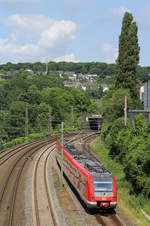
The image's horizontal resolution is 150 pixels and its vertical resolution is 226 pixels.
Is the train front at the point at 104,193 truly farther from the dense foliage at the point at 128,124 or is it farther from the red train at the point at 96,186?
the dense foliage at the point at 128,124

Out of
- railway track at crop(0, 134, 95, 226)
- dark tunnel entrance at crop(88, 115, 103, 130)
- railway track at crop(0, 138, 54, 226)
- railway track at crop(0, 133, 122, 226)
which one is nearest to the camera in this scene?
railway track at crop(0, 133, 122, 226)

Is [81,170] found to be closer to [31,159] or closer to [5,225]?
[5,225]

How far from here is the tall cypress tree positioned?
5722 centimetres

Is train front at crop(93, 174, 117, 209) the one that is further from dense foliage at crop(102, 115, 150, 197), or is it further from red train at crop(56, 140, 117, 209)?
dense foliage at crop(102, 115, 150, 197)

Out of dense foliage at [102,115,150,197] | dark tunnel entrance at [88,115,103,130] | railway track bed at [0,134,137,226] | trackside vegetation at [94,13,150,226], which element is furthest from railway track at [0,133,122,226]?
dark tunnel entrance at [88,115,103,130]

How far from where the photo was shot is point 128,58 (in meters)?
57.5

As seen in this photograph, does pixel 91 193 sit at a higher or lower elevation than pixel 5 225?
higher

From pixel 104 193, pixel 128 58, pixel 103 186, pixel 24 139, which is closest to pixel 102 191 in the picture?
pixel 104 193

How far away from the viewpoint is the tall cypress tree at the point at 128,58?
188ft

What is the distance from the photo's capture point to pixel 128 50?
5762 cm

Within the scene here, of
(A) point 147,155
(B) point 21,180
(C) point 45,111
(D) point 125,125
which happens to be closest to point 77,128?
(C) point 45,111

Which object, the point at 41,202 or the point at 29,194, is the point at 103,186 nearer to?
the point at 41,202

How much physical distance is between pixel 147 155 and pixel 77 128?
69498mm

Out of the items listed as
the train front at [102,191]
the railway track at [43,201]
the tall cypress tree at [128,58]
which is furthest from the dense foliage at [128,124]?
the railway track at [43,201]
